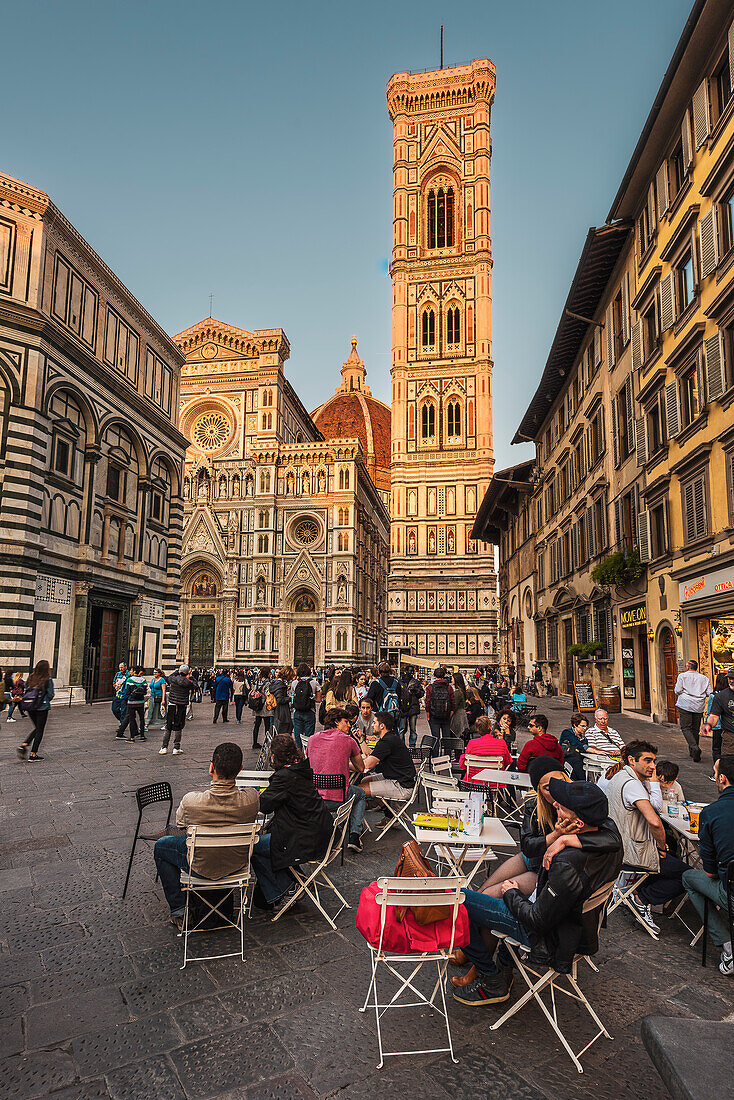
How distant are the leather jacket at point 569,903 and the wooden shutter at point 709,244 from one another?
13.1 m

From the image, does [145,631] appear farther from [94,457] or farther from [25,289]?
[25,289]

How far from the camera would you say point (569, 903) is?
3.09 meters

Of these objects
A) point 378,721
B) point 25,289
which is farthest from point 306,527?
point 378,721

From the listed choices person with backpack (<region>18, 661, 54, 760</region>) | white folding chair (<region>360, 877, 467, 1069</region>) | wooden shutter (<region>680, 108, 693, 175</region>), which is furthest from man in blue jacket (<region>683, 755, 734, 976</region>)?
wooden shutter (<region>680, 108, 693, 175</region>)

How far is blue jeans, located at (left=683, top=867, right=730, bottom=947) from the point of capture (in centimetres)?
401

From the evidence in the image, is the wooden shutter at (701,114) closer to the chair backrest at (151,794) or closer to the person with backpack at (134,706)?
the chair backrest at (151,794)

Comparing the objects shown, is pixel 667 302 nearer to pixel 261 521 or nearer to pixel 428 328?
pixel 261 521

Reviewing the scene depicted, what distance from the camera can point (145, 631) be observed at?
2495cm

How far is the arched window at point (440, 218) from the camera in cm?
5700

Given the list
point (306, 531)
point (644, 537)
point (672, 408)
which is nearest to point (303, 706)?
point (644, 537)

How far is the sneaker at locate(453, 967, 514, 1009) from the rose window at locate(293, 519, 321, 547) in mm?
45699

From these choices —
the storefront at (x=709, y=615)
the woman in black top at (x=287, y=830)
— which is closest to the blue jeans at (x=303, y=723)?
the woman in black top at (x=287, y=830)

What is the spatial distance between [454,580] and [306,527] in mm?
12498

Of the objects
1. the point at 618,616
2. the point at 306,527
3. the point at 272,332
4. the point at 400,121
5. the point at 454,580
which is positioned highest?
the point at 400,121
